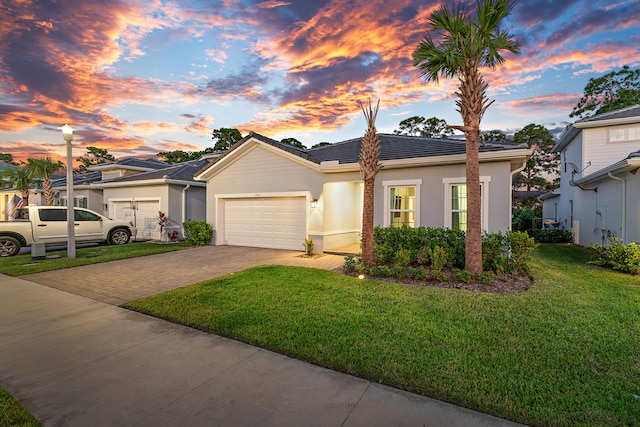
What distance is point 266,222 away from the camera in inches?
497

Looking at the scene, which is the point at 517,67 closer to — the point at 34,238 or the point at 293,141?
the point at 34,238

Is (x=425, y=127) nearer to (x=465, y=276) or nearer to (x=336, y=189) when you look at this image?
(x=336, y=189)

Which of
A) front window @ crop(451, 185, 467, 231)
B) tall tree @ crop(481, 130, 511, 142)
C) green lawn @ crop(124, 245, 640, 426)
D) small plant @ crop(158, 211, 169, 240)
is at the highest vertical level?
tall tree @ crop(481, 130, 511, 142)

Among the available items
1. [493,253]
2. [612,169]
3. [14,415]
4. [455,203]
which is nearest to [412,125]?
[612,169]

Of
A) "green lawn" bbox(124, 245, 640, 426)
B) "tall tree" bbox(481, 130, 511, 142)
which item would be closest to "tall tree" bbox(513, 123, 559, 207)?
"tall tree" bbox(481, 130, 511, 142)

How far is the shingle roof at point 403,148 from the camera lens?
9.05m

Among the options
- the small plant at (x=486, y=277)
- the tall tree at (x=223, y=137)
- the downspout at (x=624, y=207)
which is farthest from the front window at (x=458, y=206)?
the tall tree at (x=223, y=137)

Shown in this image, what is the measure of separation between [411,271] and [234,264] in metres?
5.26

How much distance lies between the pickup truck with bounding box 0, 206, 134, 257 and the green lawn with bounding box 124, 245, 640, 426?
9.19 meters

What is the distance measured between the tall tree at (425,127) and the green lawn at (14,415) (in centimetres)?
3567

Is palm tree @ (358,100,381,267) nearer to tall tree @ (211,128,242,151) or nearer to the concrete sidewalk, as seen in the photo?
the concrete sidewalk

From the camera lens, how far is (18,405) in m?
2.60

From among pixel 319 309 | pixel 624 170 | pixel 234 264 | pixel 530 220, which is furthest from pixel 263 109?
pixel 530 220

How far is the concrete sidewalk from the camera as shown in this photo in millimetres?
2426
